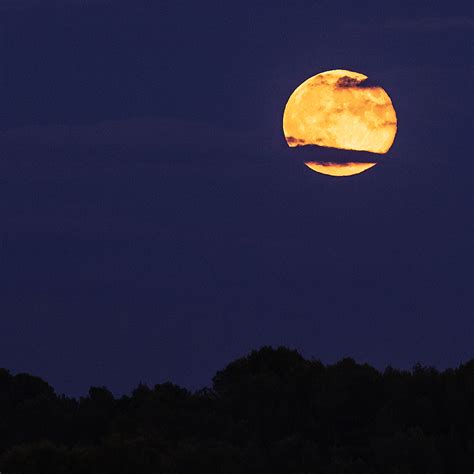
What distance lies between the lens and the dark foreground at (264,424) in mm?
48219

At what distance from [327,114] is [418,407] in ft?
70.7

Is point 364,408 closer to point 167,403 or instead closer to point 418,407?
point 418,407

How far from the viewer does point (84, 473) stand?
45.2m

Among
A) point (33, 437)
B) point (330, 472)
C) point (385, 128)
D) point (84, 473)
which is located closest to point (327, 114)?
point (385, 128)

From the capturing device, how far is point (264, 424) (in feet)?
207

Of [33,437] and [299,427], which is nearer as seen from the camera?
[299,427]

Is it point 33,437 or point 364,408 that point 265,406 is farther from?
point 33,437

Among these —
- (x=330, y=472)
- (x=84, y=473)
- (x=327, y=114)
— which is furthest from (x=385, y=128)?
(x=84, y=473)

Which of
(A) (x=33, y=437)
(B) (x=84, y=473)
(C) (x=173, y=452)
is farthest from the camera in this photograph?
(A) (x=33, y=437)

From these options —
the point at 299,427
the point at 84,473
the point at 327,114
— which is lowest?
the point at 84,473

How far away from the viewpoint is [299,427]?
6250cm

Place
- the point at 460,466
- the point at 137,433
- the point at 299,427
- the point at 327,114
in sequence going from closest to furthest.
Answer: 1. the point at 460,466
2. the point at 137,433
3. the point at 299,427
4. the point at 327,114

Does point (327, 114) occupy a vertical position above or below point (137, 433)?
above

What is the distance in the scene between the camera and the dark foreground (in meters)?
48.2
